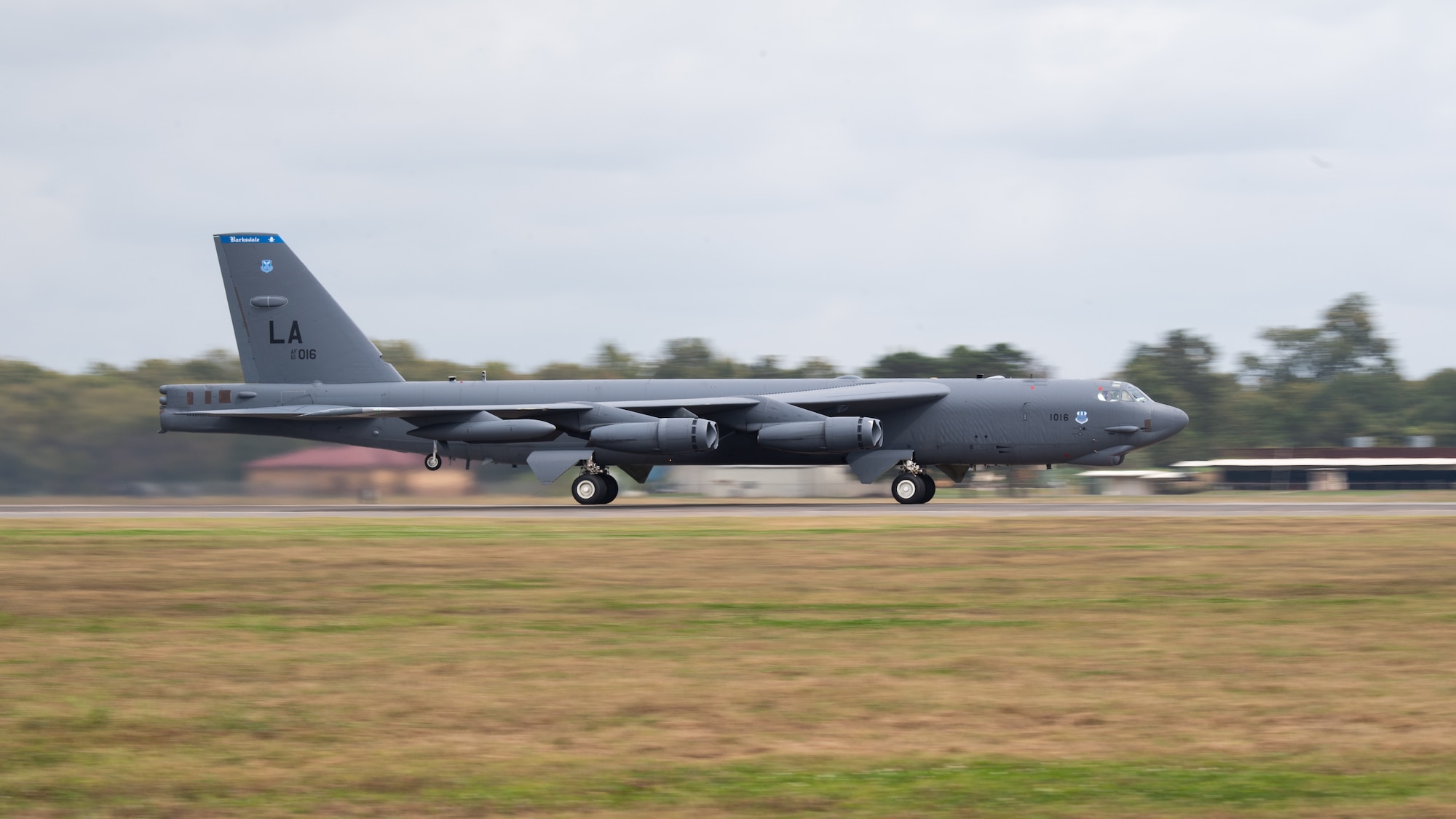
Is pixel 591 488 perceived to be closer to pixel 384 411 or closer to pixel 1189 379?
pixel 384 411

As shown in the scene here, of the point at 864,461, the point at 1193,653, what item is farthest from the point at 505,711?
the point at 864,461

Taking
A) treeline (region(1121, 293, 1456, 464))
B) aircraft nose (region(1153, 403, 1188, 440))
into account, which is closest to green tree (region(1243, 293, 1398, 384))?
treeline (region(1121, 293, 1456, 464))

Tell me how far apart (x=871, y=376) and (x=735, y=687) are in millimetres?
51600

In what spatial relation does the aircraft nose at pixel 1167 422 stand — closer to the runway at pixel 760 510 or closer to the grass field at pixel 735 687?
the runway at pixel 760 510

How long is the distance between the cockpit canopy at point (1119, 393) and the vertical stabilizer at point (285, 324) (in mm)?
18666

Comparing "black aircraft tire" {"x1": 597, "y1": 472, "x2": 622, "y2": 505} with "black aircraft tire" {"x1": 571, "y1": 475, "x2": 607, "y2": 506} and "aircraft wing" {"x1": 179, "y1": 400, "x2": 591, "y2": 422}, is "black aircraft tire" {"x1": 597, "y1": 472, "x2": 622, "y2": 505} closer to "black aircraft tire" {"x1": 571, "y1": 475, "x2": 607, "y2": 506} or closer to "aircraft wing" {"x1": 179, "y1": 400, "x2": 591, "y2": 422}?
"black aircraft tire" {"x1": 571, "y1": 475, "x2": 607, "y2": 506}

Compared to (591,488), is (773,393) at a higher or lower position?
higher

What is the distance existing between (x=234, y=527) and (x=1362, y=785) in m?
23.9

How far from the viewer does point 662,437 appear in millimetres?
36094

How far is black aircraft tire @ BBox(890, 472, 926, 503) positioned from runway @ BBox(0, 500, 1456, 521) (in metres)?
0.39

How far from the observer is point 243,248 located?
40.4m

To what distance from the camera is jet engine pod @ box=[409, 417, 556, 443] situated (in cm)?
3744

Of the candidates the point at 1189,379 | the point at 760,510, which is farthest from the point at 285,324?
the point at 1189,379

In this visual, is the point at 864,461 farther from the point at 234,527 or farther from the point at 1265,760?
the point at 1265,760
